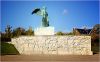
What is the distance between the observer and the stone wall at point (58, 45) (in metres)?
17.7

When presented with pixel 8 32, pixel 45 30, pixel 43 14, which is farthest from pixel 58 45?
pixel 8 32

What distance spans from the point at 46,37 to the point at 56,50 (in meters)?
1.34

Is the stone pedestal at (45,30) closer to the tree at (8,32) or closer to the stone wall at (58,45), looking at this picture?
the stone wall at (58,45)

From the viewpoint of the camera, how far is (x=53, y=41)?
1783cm

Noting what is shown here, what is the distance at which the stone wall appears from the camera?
→ 17719mm

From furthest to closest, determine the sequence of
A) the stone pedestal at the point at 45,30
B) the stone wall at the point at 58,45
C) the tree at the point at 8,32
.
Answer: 1. the tree at the point at 8,32
2. the stone pedestal at the point at 45,30
3. the stone wall at the point at 58,45

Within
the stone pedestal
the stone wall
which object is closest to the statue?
the stone pedestal

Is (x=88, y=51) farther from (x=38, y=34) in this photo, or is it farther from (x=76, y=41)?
(x=38, y=34)

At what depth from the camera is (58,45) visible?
17.8 meters

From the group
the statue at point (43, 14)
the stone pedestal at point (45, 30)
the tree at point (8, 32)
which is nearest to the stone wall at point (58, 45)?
the stone pedestal at point (45, 30)

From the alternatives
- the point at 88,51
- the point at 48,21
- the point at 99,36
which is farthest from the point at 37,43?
the point at 99,36

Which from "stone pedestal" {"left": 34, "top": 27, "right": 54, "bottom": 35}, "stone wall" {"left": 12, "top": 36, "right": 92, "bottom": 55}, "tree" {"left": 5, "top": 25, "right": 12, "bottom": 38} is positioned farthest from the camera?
"tree" {"left": 5, "top": 25, "right": 12, "bottom": 38}

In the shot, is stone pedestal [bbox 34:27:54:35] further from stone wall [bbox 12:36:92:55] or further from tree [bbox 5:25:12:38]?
tree [bbox 5:25:12:38]

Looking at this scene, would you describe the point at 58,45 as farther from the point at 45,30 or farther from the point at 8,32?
the point at 8,32
